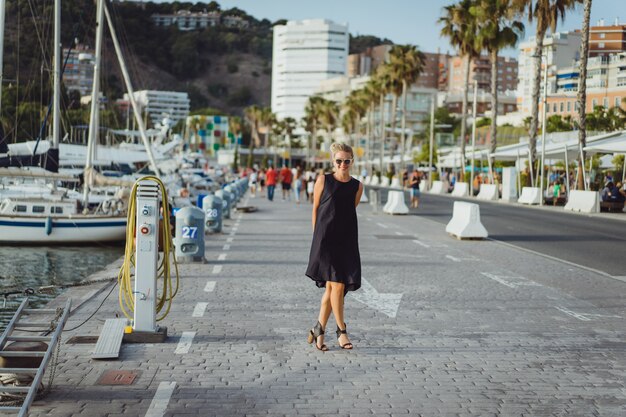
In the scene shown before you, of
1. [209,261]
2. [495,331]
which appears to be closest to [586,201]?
[209,261]

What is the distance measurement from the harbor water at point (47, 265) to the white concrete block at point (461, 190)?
125 ft

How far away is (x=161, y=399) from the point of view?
6082mm

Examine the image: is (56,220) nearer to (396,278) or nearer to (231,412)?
(396,278)

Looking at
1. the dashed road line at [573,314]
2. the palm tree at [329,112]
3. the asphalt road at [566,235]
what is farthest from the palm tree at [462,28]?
the palm tree at [329,112]

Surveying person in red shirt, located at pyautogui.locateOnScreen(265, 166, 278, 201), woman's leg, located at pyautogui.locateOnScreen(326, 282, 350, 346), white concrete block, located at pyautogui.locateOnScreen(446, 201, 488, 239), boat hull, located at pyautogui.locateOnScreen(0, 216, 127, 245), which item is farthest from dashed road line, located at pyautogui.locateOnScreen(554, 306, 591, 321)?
person in red shirt, located at pyautogui.locateOnScreen(265, 166, 278, 201)

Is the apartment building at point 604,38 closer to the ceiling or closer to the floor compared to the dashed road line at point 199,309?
closer to the ceiling

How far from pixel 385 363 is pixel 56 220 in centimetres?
2006

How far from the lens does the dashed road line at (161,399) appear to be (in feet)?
18.9

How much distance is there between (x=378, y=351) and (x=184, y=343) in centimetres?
183

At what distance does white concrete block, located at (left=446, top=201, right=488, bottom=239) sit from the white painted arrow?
9.81 metres

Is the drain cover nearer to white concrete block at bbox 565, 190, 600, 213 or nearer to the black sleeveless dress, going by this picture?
the black sleeveless dress

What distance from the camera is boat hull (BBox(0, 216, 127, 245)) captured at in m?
25.4

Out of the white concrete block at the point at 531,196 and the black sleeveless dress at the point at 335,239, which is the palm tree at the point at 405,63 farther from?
the black sleeveless dress at the point at 335,239

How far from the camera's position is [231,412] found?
5797 mm
